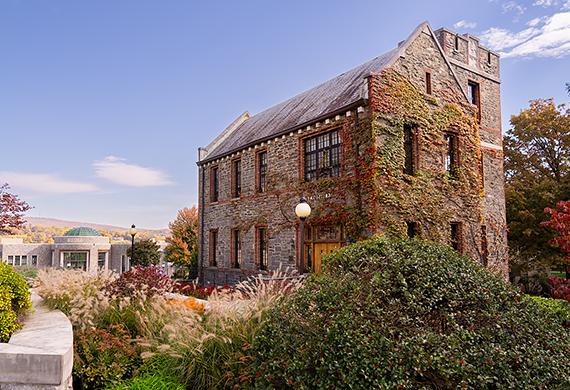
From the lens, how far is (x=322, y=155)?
15.0 meters

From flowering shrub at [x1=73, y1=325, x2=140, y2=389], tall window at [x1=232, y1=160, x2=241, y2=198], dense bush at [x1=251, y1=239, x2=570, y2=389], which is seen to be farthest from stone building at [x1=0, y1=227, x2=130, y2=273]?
dense bush at [x1=251, y1=239, x2=570, y2=389]

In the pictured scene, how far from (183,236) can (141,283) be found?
21.1 meters

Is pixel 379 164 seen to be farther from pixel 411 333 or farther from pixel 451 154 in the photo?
pixel 411 333

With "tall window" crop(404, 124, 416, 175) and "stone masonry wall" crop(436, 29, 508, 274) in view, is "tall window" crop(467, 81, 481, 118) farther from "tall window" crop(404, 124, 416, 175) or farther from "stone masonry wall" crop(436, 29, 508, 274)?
"tall window" crop(404, 124, 416, 175)

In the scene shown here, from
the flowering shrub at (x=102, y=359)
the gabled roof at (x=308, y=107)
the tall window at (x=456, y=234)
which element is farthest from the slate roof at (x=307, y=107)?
the flowering shrub at (x=102, y=359)

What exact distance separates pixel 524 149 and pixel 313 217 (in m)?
19.8

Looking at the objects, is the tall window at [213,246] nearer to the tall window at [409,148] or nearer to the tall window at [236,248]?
the tall window at [236,248]

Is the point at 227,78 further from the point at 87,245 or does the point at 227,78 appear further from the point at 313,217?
the point at 87,245

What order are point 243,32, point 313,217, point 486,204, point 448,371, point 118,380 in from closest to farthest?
point 448,371 → point 118,380 → point 243,32 → point 313,217 → point 486,204

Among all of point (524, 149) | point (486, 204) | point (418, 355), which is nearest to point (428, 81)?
→ point (486, 204)

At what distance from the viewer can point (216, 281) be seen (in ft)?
68.4

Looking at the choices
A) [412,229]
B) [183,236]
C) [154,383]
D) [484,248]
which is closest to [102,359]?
[154,383]

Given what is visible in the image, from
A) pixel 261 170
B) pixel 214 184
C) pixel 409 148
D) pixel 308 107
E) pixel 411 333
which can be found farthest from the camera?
pixel 214 184

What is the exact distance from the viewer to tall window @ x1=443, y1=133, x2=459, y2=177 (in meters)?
15.5
